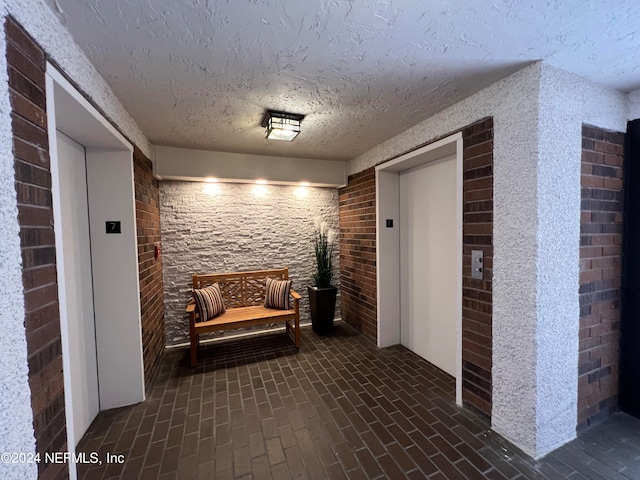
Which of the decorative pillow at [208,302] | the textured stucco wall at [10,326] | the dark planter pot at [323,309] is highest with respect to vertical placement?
the textured stucco wall at [10,326]

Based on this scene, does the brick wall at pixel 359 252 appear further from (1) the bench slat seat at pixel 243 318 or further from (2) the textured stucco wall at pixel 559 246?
(2) the textured stucco wall at pixel 559 246

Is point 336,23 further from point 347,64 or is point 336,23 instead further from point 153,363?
point 153,363

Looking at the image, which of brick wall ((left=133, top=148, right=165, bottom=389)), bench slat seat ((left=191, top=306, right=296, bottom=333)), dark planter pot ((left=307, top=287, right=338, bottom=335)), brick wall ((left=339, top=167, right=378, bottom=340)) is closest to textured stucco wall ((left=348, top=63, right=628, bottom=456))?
brick wall ((left=339, top=167, right=378, bottom=340))

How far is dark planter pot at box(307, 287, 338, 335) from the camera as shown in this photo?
3494mm

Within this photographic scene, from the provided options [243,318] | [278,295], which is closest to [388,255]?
[278,295]

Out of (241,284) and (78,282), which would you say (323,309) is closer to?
(241,284)

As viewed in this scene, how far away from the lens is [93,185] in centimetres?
201

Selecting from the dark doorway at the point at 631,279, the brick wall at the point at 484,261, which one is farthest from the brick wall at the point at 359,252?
the dark doorway at the point at 631,279

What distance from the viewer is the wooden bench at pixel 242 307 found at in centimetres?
281

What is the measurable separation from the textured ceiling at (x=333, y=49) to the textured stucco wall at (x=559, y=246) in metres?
0.18

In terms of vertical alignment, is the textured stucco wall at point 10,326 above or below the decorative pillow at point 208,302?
above

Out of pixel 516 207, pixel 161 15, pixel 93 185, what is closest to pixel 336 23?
pixel 161 15

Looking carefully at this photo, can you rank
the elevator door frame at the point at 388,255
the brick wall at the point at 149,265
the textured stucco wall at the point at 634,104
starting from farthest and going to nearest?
the elevator door frame at the point at 388,255
the brick wall at the point at 149,265
the textured stucco wall at the point at 634,104

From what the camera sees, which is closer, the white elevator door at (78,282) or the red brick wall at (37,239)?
the red brick wall at (37,239)
